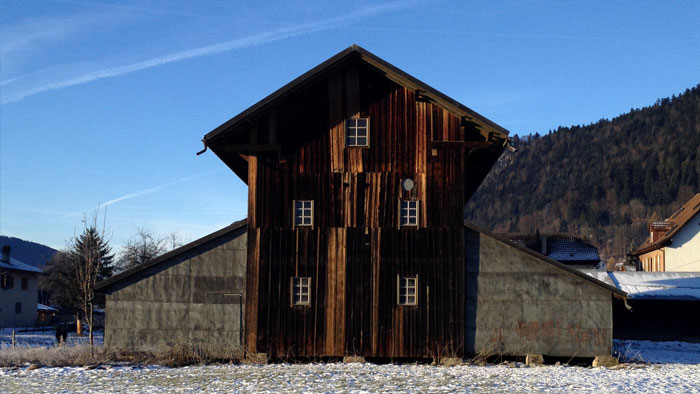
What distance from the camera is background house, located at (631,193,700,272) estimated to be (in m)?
54.0

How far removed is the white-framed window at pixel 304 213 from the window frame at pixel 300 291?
189 centimetres

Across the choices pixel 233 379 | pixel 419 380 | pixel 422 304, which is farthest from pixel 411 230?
pixel 233 379

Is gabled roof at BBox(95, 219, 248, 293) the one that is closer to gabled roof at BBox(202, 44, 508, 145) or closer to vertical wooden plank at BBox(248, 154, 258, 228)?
vertical wooden plank at BBox(248, 154, 258, 228)

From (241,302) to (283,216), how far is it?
10.8 ft

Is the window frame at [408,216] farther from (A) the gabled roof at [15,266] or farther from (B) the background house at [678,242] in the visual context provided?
(A) the gabled roof at [15,266]

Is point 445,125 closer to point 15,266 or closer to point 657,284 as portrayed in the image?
point 657,284

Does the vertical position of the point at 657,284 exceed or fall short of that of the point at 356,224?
it falls short

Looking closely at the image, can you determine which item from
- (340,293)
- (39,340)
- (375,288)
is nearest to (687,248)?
(375,288)

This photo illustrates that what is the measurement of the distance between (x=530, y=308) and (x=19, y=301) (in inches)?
2141

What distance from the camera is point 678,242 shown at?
2206 inches

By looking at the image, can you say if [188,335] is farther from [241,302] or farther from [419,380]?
[419,380]

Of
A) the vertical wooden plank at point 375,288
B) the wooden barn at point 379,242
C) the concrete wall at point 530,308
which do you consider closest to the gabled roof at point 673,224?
the concrete wall at point 530,308

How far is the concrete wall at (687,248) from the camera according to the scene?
177 ft

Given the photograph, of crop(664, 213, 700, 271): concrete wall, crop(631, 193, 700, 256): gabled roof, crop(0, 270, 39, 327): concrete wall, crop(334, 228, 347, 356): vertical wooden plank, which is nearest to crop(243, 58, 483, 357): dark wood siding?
crop(334, 228, 347, 356): vertical wooden plank
